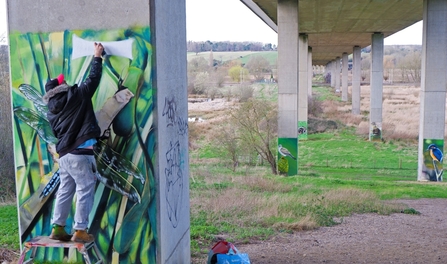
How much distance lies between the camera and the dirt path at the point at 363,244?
7621mm

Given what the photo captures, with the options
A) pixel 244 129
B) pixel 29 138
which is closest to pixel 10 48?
pixel 29 138

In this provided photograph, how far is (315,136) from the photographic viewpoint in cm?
4019

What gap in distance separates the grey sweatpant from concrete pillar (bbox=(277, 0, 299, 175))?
20542 mm

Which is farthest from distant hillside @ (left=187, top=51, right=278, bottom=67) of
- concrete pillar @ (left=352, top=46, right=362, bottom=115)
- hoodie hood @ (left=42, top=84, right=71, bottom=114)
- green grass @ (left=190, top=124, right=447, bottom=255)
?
hoodie hood @ (left=42, top=84, right=71, bottom=114)

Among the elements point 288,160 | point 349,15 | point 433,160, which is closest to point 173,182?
point 288,160

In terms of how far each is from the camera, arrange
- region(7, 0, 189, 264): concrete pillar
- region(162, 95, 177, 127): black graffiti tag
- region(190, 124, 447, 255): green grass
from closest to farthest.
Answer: region(7, 0, 189, 264): concrete pillar < region(162, 95, 177, 127): black graffiti tag < region(190, 124, 447, 255): green grass

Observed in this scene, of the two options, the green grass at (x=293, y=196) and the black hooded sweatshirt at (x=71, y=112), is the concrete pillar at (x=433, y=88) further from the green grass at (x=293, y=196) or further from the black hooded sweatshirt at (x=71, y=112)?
the black hooded sweatshirt at (x=71, y=112)

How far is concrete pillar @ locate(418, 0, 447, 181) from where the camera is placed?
902 inches

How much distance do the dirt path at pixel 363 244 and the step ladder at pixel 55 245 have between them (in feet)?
9.36

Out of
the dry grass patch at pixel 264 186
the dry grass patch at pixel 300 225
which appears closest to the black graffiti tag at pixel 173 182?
the dry grass patch at pixel 300 225

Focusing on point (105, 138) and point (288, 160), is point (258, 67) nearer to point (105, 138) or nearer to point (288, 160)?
point (288, 160)

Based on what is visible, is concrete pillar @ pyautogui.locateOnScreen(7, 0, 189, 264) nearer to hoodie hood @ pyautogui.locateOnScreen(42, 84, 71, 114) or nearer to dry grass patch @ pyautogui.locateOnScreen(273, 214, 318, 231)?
hoodie hood @ pyautogui.locateOnScreen(42, 84, 71, 114)

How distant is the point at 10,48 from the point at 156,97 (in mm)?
1655

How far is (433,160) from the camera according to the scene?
914 inches
